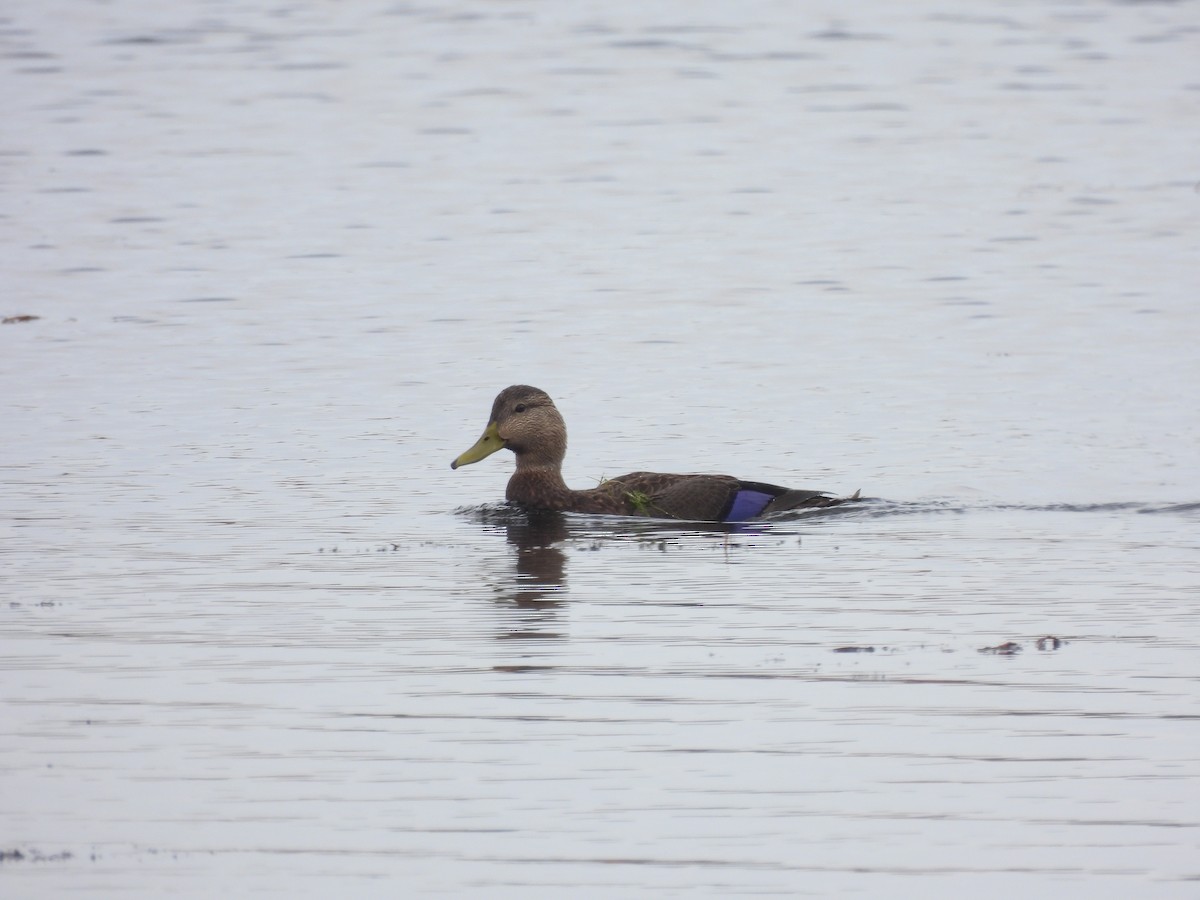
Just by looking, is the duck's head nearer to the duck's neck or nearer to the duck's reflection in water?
the duck's neck

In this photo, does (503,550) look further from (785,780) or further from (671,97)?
(671,97)

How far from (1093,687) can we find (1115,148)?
77.1 feet

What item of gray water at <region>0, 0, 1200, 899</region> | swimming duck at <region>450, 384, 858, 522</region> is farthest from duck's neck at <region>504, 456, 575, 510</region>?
gray water at <region>0, 0, 1200, 899</region>

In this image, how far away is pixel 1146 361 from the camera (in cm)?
1767

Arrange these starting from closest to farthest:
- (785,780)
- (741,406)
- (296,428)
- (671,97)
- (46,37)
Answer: (785,780) < (296,428) < (741,406) < (671,97) < (46,37)

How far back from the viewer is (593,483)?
47.2 ft

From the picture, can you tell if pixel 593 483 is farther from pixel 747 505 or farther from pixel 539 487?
pixel 747 505

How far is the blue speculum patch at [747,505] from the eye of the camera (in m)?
Answer: 12.6

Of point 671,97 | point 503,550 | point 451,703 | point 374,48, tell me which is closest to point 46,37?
point 374,48

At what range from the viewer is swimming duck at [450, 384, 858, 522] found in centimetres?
1276

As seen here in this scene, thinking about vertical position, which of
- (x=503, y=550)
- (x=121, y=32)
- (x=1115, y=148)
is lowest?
(x=503, y=550)

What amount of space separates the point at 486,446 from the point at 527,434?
10.9 inches

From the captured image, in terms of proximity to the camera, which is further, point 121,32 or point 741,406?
point 121,32

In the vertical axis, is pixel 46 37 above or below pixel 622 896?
above
